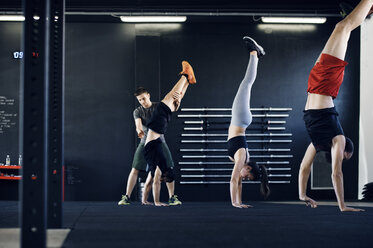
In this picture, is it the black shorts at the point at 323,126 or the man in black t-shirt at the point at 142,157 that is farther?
the man in black t-shirt at the point at 142,157

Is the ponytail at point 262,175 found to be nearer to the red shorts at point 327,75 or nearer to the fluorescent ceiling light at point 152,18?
the red shorts at point 327,75

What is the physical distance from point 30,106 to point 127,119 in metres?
5.75

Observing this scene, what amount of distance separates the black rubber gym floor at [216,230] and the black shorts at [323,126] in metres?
0.78

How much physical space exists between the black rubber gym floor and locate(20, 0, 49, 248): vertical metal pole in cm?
49

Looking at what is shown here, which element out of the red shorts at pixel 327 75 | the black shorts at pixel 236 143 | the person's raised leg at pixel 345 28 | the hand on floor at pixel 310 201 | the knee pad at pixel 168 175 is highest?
the person's raised leg at pixel 345 28

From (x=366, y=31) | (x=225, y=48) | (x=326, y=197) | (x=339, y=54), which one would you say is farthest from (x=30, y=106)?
(x=366, y=31)

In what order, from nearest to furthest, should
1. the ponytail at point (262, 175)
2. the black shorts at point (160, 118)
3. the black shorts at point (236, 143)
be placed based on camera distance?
the ponytail at point (262, 175), the black shorts at point (236, 143), the black shorts at point (160, 118)

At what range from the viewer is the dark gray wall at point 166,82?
25.7 ft

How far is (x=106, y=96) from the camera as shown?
7.96m

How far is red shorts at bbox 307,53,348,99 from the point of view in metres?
4.63

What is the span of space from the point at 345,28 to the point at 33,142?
349cm

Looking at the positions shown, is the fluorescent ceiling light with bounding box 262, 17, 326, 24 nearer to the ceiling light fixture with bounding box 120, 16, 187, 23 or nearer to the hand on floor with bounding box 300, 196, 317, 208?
the ceiling light fixture with bounding box 120, 16, 187, 23

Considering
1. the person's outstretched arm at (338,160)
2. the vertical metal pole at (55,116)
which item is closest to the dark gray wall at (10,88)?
the vertical metal pole at (55,116)

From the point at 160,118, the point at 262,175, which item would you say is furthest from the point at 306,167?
the point at 160,118
